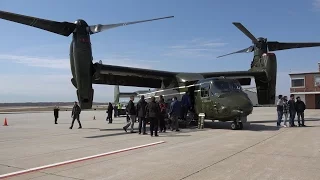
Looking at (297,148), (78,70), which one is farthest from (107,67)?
(297,148)

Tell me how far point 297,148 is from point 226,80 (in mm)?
7070

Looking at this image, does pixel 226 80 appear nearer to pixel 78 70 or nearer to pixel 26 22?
pixel 78 70

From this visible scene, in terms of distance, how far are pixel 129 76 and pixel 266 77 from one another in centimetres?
916

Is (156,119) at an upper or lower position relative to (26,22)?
lower

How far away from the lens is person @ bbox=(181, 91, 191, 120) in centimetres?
1702

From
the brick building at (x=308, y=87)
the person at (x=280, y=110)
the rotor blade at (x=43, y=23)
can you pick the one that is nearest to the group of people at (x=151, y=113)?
the rotor blade at (x=43, y=23)

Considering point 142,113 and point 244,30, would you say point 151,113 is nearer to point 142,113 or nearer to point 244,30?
point 142,113

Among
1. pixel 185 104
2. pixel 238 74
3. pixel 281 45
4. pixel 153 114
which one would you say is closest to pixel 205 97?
pixel 185 104

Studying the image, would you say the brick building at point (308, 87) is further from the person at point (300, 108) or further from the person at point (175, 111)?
the person at point (175, 111)

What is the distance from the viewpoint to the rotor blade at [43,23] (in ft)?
42.6

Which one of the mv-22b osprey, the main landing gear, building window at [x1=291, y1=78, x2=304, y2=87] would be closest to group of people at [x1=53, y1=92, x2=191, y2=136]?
the mv-22b osprey

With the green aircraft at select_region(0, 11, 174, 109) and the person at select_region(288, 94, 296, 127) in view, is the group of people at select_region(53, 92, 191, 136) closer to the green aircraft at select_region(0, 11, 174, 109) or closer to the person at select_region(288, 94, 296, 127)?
the green aircraft at select_region(0, 11, 174, 109)

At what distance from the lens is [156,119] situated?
1337 cm

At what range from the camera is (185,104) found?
1738 cm
